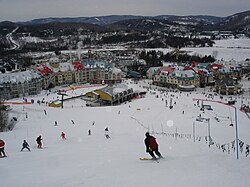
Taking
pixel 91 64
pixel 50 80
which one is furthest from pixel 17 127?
pixel 91 64

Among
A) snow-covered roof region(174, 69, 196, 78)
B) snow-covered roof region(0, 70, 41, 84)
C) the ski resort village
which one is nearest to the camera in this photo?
the ski resort village

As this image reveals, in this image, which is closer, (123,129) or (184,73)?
(123,129)

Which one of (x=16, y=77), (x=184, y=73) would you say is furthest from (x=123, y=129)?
(x=184, y=73)

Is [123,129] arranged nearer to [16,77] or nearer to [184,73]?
[16,77]

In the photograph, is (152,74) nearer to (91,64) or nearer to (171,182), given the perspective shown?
(91,64)

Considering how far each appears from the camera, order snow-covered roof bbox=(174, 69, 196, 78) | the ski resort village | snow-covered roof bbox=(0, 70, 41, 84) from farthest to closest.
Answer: snow-covered roof bbox=(174, 69, 196, 78)
snow-covered roof bbox=(0, 70, 41, 84)
the ski resort village

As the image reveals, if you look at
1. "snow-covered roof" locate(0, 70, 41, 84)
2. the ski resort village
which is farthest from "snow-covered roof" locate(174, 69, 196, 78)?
"snow-covered roof" locate(0, 70, 41, 84)

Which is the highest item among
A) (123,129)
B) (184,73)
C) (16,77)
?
(16,77)

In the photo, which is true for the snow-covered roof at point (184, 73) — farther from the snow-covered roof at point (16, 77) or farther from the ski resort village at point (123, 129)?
the snow-covered roof at point (16, 77)

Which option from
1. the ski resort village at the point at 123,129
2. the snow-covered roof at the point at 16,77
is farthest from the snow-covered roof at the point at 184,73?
the snow-covered roof at the point at 16,77

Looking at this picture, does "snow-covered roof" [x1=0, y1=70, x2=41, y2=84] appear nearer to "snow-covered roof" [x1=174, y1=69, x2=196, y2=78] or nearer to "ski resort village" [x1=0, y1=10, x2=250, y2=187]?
"ski resort village" [x1=0, y1=10, x2=250, y2=187]

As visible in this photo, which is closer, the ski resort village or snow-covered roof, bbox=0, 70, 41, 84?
the ski resort village
